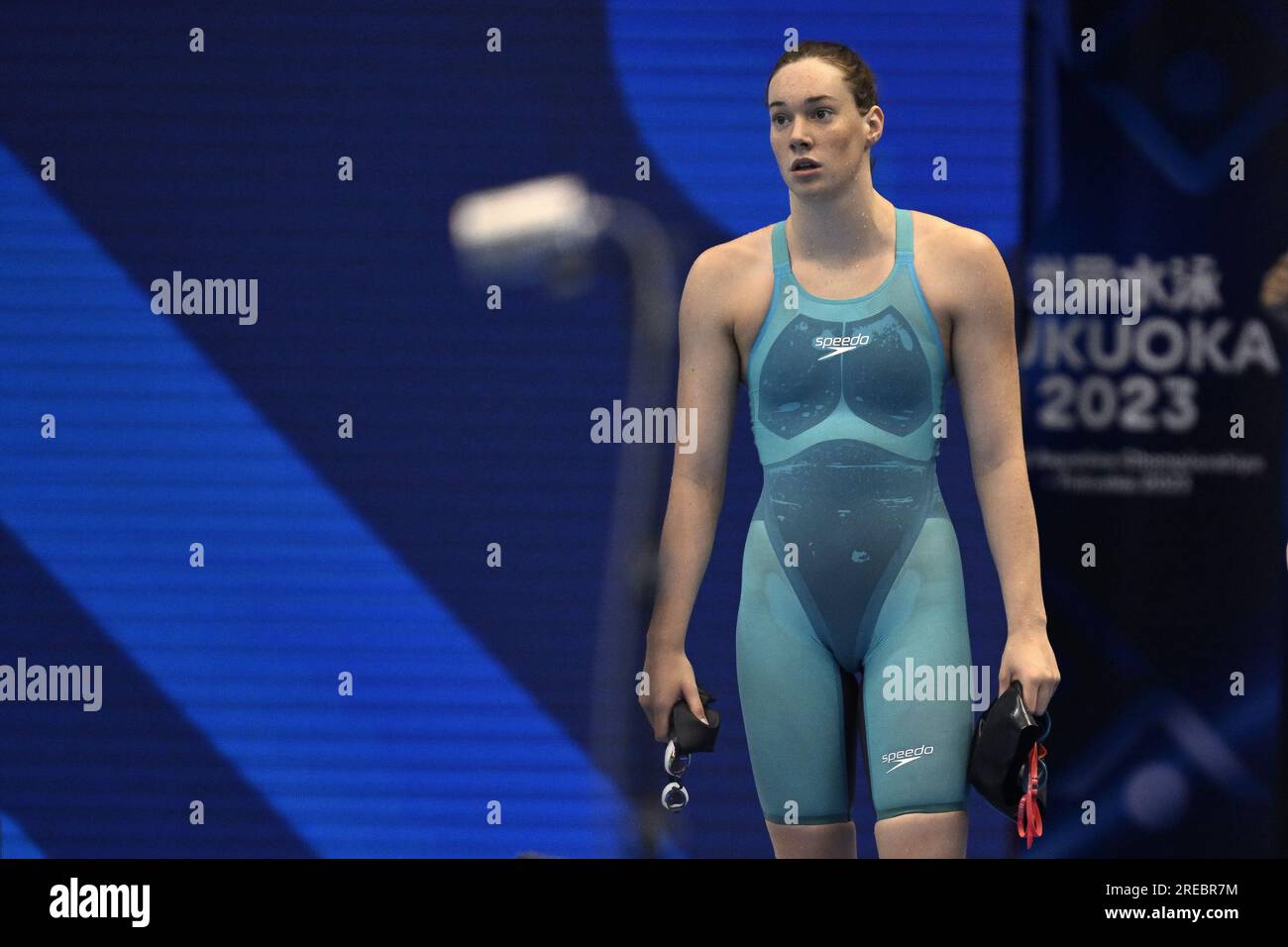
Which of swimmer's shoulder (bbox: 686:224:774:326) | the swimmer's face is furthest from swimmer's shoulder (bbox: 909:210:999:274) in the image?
swimmer's shoulder (bbox: 686:224:774:326)

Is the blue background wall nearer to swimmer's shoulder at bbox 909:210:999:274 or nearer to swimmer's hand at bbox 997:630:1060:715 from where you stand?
swimmer's hand at bbox 997:630:1060:715

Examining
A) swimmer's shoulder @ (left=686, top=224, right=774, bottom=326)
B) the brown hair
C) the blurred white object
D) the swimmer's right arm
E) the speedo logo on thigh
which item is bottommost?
the speedo logo on thigh

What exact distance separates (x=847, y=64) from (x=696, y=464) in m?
1.22

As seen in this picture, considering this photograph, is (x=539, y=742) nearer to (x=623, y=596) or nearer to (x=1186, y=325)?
(x=623, y=596)

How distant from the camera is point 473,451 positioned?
4.70m

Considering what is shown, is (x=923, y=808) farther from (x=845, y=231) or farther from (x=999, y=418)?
(x=845, y=231)

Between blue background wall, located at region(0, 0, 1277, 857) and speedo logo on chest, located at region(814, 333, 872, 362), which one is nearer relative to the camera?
speedo logo on chest, located at region(814, 333, 872, 362)

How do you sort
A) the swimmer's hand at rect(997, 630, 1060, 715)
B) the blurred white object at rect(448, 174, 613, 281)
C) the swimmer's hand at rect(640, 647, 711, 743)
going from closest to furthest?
1. the swimmer's hand at rect(997, 630, 1060, 715)
2. the swimmer's hand at rect(640, 647, 711, 743)
3. the blurred white object at rect(448, 174, 613, 281)

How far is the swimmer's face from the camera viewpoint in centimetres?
418

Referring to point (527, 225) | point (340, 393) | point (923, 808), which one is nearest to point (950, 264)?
point (527, 225)

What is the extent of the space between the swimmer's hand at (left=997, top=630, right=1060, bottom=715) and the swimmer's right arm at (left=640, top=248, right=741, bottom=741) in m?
0.90

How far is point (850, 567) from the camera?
13.3ft

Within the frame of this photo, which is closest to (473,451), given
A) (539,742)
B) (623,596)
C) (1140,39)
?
(623,596)

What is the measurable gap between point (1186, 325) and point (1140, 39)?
35.8 inches
